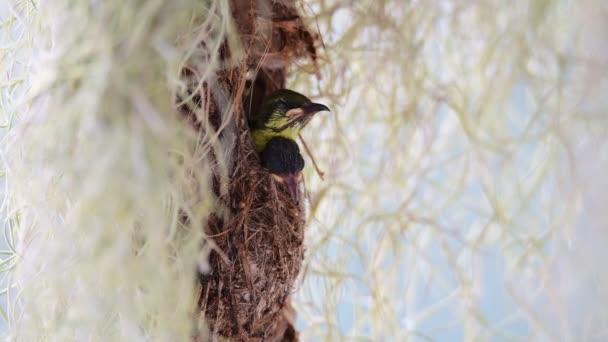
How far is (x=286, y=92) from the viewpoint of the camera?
1.16m

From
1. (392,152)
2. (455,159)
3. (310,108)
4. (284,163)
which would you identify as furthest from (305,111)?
(455,159)

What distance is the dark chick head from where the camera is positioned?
105 centimetres

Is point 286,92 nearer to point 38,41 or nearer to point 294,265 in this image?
point 294,265

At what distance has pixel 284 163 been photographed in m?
1.06

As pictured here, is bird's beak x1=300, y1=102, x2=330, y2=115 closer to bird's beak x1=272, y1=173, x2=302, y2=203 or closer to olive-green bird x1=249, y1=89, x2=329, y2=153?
olive-green bird x1=249, y1=89, x2=329, y2=153

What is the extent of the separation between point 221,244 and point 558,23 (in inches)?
26.0

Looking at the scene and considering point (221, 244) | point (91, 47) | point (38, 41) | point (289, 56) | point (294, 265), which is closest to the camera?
point (91, 47)

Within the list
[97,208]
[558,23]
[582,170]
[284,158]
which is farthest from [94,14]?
[558,23]

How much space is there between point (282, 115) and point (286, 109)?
0.01m

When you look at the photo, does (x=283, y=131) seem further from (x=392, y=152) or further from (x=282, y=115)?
(x=392, y=152)

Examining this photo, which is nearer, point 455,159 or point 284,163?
point 284,163

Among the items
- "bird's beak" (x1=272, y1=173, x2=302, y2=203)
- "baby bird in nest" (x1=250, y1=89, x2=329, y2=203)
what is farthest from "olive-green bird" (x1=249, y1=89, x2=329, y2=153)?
"bird's beak" (x1=272, y1=173, x2=302, y2=203)

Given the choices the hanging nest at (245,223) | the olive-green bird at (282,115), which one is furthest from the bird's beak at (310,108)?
the hanging nest at (245,223)

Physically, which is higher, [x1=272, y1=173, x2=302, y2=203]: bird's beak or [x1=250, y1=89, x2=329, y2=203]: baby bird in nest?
[x1=250, y1=89, x2=329, y2=203]: baby bird in nest
